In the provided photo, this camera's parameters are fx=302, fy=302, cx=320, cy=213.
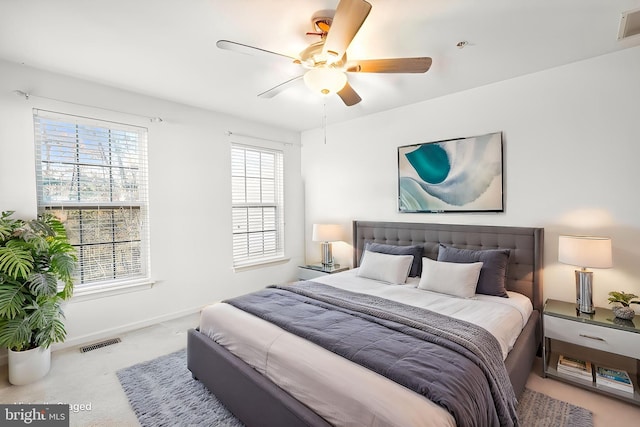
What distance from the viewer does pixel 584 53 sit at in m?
2.47

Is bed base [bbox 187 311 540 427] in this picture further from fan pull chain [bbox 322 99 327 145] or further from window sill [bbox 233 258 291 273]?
fan pull chain [bbox 322 99 327 145]

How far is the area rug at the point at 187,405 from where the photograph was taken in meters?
1.94

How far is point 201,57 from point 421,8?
67.8 inches

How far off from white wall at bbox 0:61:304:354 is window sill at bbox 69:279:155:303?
5 cm

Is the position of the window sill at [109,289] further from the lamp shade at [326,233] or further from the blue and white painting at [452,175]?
the blue and white painting at [452,175]

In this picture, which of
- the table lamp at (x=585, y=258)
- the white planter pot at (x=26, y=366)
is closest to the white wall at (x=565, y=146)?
the table lamp at (x=585, y=258)

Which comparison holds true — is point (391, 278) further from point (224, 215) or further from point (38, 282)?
point (38, 282)

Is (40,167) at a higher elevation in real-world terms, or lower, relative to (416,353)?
higher

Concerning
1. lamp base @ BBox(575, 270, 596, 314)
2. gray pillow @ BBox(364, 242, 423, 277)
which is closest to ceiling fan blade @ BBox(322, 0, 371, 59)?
gray pillow @ BBox(364, 242, 423, 277)

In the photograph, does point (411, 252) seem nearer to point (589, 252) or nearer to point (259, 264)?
point (589, 252)

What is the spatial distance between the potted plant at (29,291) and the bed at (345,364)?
118 cm

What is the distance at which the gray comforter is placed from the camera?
1.39m

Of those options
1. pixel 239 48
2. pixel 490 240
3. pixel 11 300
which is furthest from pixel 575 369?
pixel 11 300

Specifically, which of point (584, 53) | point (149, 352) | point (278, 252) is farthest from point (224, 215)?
point (584, 53)
